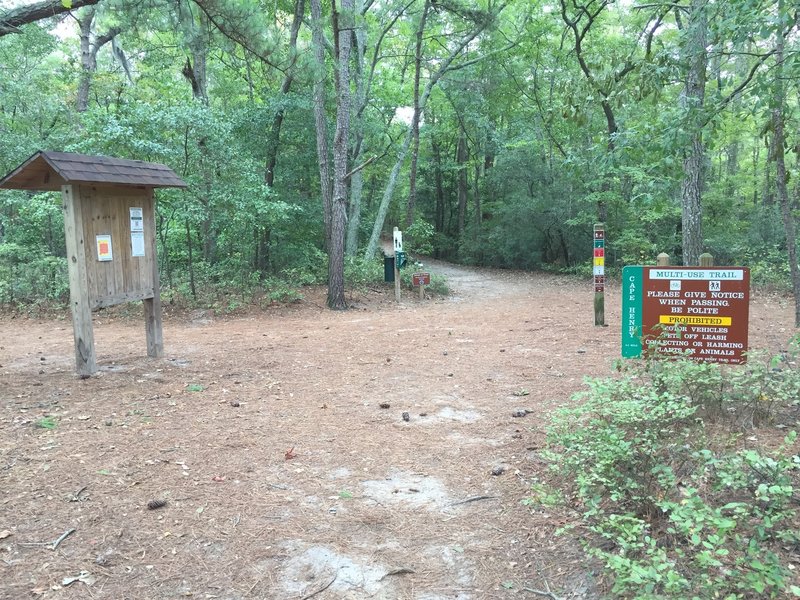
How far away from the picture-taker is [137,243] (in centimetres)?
707

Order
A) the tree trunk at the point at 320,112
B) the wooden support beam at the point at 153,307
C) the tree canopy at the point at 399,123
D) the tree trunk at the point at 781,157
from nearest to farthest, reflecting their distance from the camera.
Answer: the tree trunk at the point at 781,157, the tree canopy at the point at 399,123, the wooden support beam at the point at 153,307, the tree trunk at the point at 320,112

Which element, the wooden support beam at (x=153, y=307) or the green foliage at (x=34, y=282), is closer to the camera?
the wooden support beam at (x=153, y=307)

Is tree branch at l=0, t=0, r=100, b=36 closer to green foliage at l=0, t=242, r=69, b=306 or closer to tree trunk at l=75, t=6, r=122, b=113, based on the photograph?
green foliage at l=0, t=242, r=69, b=306

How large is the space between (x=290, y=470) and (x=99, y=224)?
13.9 ft

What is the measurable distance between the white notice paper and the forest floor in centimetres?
142

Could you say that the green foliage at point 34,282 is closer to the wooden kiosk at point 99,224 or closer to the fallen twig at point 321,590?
the wooden kiosk at point 99,224

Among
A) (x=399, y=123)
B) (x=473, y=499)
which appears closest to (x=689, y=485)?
(x=473, y=499)

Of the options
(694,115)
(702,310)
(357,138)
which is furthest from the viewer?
(357,138)

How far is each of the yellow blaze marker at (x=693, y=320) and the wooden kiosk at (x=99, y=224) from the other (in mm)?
5971

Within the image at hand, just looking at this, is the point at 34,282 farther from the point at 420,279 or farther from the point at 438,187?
the point at 438,187

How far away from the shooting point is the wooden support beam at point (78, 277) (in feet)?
20.0

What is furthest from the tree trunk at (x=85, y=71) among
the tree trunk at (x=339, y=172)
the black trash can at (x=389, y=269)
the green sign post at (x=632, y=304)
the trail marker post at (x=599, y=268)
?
the green sign post at (x=632, y=304)

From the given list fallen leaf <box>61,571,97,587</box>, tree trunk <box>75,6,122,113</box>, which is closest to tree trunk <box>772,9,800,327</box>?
fallen leaf <box>61,571,97,587</box>

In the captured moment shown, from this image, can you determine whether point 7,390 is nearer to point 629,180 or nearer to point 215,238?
point 215,238
